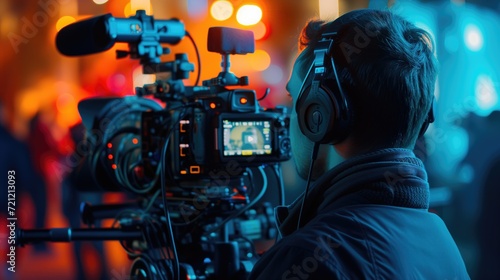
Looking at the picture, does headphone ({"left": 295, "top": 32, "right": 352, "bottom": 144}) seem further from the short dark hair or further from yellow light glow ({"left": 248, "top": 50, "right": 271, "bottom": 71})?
yellow light glow ({"left": 248, "top": 50, "right": 271, "bottom": 71})

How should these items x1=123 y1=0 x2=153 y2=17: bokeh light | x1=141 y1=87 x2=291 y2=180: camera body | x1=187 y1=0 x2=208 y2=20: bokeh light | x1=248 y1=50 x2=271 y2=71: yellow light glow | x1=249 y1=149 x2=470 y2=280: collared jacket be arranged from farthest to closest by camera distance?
x1=248 y1=50 x2=271 y2=71: yellow light glow → x1=187 y1=0 x2=208 y2=20: bokeh light → x1=123 y1=0 x2=153 y2=17: bokeh light → x1=141 y1=87 x2=291 y2=180: camera body → x1=249 y1=149 x2=470 y2=280: collared jacket

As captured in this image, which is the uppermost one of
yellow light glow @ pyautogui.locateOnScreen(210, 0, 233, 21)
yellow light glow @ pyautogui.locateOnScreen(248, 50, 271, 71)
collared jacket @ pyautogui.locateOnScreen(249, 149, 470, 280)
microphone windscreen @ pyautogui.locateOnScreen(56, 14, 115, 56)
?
yellow light glow @ pyautogui.locateOnScreen(210, 0, 233, 21)

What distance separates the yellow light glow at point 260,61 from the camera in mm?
3176

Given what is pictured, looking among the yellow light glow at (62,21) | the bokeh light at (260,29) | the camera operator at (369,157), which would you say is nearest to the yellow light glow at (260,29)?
the bokeh light at (260,29)

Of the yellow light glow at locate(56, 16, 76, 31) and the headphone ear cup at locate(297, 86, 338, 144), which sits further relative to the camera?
the yellow light glow at locate(56, 16, 76, 31)

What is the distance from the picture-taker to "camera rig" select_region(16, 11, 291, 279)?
1522 mm

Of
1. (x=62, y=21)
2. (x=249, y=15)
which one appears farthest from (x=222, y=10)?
(x=62, y=21)

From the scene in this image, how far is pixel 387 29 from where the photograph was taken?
33.1 inches

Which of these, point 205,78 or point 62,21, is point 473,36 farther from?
point 62,21

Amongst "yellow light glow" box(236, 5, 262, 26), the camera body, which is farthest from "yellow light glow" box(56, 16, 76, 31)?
the camera body

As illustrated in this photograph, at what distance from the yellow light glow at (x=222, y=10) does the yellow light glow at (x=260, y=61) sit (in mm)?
238

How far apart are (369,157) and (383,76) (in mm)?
106

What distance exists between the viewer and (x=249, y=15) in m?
3.13

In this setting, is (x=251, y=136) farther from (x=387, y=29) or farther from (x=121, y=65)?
(x=121, y=65)
